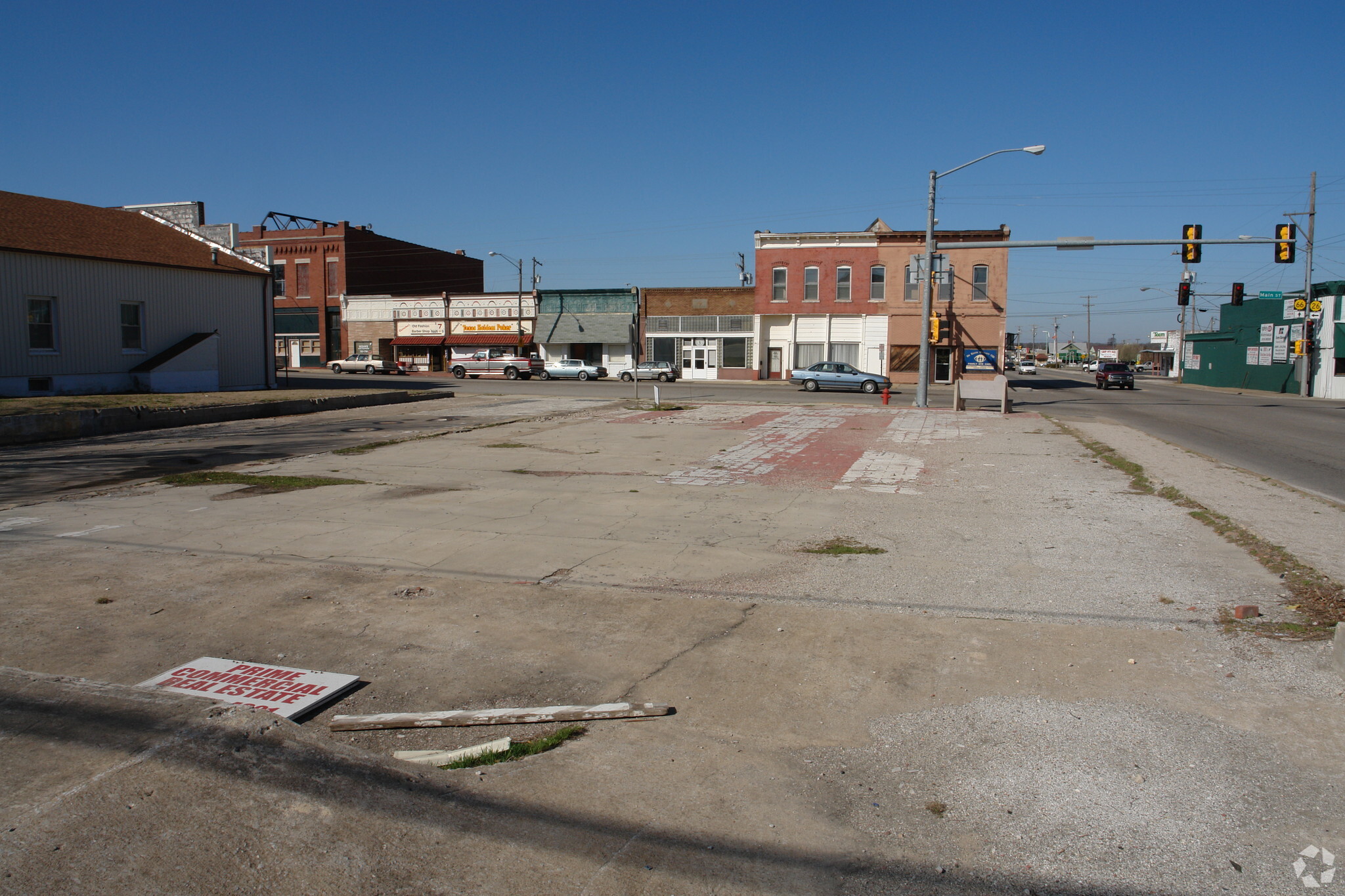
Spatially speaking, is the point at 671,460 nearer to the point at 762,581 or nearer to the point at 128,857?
the point at 762,581

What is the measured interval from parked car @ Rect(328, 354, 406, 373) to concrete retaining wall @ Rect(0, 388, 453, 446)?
115 ft

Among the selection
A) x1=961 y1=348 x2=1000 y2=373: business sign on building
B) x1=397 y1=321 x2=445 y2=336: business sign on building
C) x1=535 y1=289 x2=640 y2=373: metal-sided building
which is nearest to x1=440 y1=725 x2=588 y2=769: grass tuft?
x1=961 y1=348 x2=1000 y2=373: business sign on building

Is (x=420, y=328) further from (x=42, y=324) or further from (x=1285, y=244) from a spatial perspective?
(x=1285, y=244)

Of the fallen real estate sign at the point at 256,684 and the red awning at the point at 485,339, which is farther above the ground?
the red awning at the point at 485,339

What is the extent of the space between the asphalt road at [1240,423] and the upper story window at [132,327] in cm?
3014

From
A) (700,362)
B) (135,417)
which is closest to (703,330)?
(700,362)

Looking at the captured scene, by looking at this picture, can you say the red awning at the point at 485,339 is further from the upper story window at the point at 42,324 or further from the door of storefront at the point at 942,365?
the upper story window at the point at 42,324

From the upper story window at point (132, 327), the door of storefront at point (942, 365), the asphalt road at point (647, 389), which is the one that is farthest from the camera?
the door of storefront at point (942, 365)

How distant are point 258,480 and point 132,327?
71.5ft

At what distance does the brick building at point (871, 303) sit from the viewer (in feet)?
168

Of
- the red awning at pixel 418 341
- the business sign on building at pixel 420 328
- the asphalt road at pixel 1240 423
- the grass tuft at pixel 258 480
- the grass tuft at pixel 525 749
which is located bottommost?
the grass tuft at pixel 525 749

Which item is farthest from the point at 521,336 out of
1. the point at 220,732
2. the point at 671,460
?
the point at 220,732

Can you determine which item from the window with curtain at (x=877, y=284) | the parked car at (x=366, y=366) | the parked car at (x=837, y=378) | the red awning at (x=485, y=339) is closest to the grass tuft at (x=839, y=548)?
the parked car at (x=837, y=378)

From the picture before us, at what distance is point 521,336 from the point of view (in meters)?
63.3
